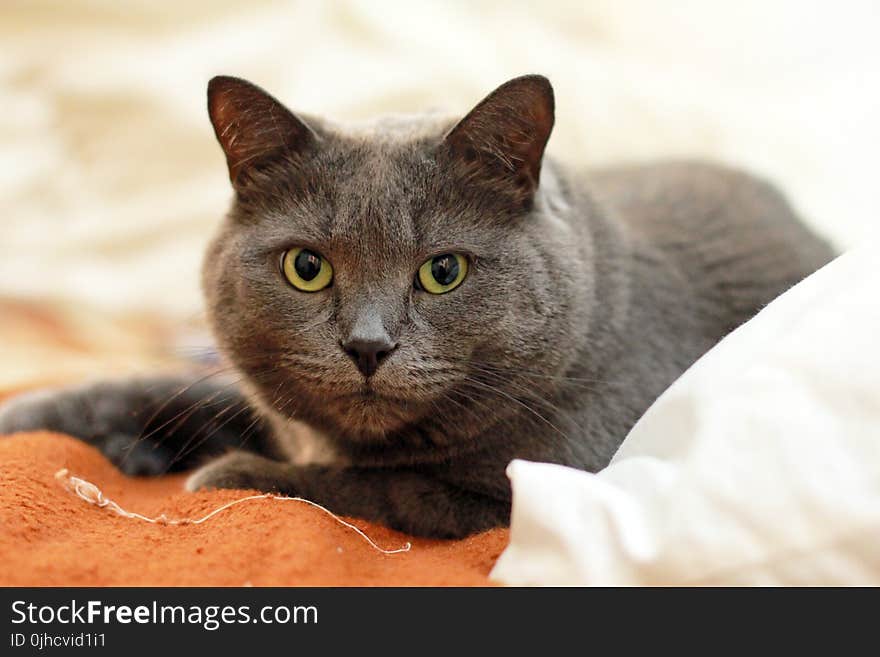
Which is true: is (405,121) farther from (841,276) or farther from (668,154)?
(668,154)

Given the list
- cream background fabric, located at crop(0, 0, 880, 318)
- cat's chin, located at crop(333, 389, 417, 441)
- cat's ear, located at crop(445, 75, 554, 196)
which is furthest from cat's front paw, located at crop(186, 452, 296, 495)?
cream background fabric, located at crop(0, 0, 880, 318)

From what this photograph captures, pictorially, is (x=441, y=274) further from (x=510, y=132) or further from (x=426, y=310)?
(x=510, y=132)

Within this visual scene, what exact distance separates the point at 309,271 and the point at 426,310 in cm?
18

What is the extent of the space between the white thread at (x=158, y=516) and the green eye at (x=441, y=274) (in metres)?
0.33

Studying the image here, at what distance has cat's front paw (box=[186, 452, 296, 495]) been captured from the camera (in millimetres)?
1336

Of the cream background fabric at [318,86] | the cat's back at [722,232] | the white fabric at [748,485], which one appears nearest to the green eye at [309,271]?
the white fabric at [748,485]

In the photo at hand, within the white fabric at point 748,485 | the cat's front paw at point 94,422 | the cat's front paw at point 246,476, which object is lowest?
the white fabric at point 748,485

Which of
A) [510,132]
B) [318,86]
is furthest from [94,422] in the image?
[318,86]

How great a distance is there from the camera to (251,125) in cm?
134

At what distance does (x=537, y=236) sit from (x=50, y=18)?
1.99 m

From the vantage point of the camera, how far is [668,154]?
2.44 m

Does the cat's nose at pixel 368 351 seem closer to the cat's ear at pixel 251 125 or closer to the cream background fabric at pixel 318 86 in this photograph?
the cat's ear at pixel 251 125

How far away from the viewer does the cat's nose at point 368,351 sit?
1.16 metres
